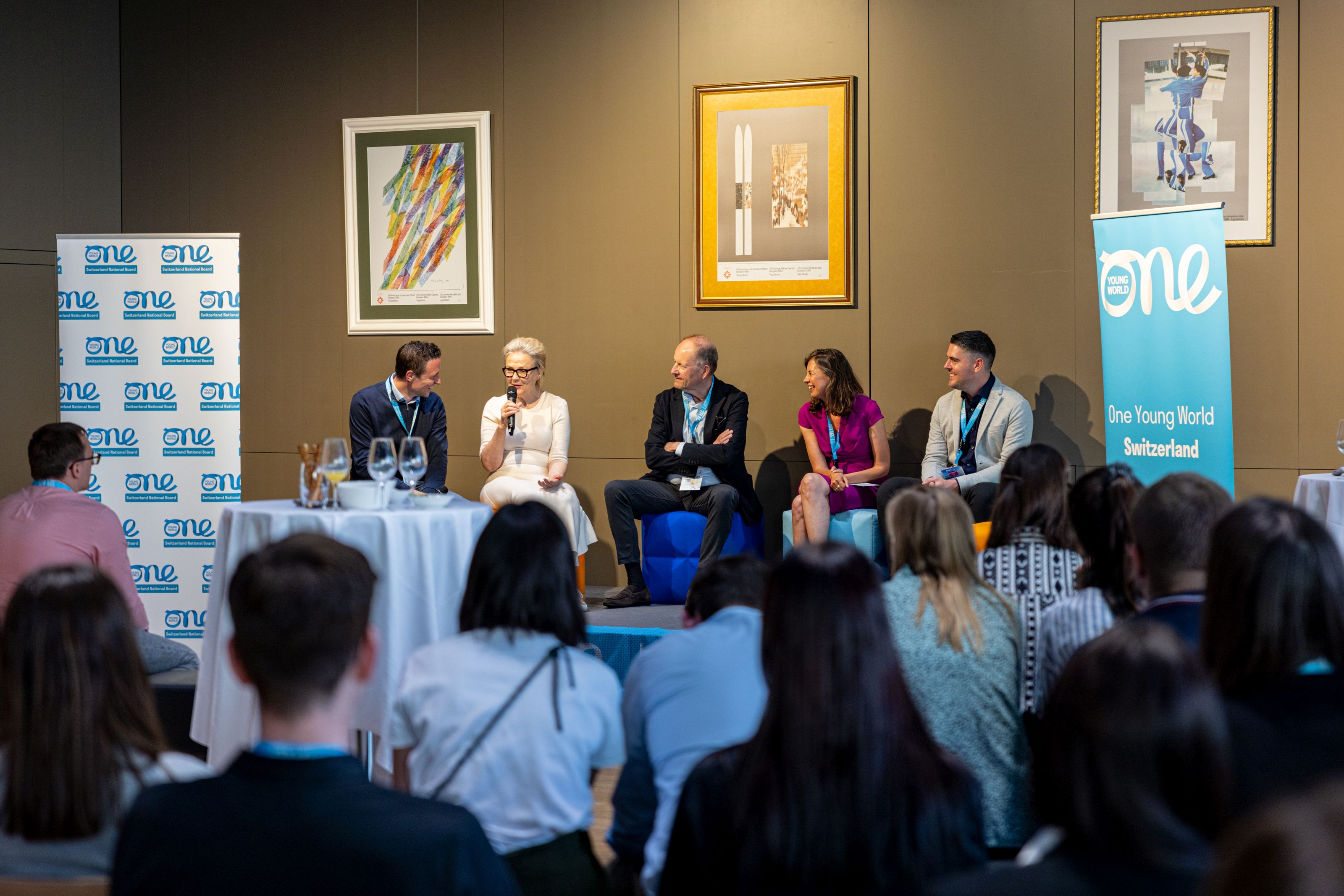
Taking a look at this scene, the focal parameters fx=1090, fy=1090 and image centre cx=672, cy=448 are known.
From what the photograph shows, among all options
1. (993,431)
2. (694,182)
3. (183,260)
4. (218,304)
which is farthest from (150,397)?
(993,431)

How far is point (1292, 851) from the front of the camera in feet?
1.61

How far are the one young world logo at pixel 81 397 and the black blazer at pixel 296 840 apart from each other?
4.60 metres

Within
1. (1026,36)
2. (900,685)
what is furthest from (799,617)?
(1026,36)

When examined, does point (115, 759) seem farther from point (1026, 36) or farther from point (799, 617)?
point (1026, 36)

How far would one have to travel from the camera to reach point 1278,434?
5.39m

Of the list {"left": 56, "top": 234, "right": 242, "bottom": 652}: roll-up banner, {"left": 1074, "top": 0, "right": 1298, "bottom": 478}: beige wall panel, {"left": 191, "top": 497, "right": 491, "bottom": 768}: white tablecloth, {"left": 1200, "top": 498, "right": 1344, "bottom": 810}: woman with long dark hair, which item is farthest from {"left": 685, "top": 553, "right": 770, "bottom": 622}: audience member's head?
{"left": 1074, "top": 0, "right": 1298, "bottom": 478}: beige wall panel

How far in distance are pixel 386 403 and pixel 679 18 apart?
2712mm

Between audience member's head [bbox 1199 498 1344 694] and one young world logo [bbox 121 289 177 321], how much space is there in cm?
486

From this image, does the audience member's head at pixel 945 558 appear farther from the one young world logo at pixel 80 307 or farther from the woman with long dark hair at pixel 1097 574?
the one young world logo at pixel 80 307

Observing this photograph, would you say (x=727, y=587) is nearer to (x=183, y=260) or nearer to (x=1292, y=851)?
(x=1292, y=851)

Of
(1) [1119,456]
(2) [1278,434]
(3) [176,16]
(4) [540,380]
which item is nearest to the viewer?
(1) [1119,456]

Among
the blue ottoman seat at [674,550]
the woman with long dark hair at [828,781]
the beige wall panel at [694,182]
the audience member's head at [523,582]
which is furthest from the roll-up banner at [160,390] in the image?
the woman with long dark hair at [828,781]

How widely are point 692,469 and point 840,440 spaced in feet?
2.53

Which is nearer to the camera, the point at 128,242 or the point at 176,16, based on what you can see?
the point at 128,242
